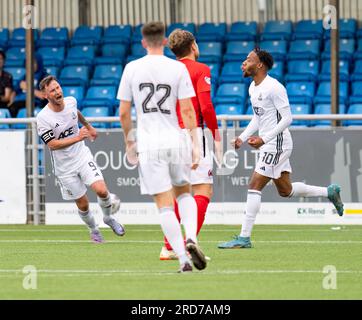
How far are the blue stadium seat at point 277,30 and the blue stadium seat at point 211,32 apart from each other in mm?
894

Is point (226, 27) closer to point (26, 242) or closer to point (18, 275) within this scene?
point (26, 242)

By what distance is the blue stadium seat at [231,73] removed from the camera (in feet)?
82.0

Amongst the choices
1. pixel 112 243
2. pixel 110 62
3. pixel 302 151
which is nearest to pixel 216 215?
pixel 302 151

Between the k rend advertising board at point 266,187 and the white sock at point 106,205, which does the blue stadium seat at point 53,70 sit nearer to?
the k rend advertising board at point 266,187

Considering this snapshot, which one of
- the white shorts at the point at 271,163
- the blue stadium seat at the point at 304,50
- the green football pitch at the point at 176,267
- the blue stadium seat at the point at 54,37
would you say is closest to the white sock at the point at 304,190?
the green football pitch at the point at 176,267

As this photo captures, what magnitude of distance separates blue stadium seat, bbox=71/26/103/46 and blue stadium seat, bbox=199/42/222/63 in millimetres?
2413

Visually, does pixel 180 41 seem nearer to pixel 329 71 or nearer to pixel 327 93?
pixel 327 93

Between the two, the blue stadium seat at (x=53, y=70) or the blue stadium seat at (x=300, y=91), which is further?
the blue stadium seat at (x=53, y=70)

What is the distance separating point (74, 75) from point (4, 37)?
2939 millimetres

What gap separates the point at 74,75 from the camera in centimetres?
2641

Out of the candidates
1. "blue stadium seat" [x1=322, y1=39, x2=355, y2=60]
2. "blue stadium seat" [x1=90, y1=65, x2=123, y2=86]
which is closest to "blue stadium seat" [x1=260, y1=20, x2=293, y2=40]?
"blue stadium seat" [x1=322, y1=39, x2=355, y2=60]

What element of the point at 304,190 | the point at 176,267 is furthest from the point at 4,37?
the point at 176,267

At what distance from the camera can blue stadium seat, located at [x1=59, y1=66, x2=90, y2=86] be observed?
25.9 metres

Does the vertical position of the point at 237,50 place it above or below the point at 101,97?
above
